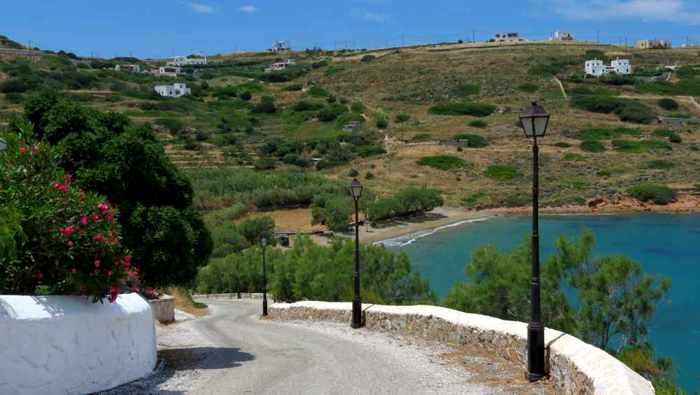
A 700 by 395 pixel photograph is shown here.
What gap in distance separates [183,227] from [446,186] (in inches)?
2563

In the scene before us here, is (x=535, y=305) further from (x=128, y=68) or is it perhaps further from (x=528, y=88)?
(x=128, y=68)

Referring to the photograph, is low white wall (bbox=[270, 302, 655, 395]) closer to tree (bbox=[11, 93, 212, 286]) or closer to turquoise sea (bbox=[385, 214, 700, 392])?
tree (bbox=[11, 93, 212, 286])

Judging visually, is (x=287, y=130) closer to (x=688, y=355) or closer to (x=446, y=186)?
(x=446, y=186)

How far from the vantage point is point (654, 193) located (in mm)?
71250

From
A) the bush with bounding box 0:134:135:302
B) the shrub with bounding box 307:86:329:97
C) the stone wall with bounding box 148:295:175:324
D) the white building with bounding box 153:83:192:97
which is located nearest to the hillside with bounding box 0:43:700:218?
the shrub with bounding box 307:86:329:97

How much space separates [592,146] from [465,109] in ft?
74.7

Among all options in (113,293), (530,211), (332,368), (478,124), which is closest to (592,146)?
(478,124)

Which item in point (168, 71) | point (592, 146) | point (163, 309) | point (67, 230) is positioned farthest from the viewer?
point (168, 71)

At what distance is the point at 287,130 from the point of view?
107750 mm

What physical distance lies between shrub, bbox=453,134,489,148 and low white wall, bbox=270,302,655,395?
6970cm

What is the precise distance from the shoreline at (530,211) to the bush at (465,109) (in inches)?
1232

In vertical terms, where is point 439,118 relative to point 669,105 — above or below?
below

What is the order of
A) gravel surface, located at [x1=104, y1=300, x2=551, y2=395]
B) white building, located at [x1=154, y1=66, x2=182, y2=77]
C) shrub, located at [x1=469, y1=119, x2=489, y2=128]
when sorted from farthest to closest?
white building, located at [x1=154, y1=66, x2=182, y2=77] → shrub, located at [x1=469, y1=119, x2=489, y2=128] → gravel surface, located at [x1=104, y1=300, x2=551, y2=395]

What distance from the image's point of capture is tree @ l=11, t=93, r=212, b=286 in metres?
13.2
